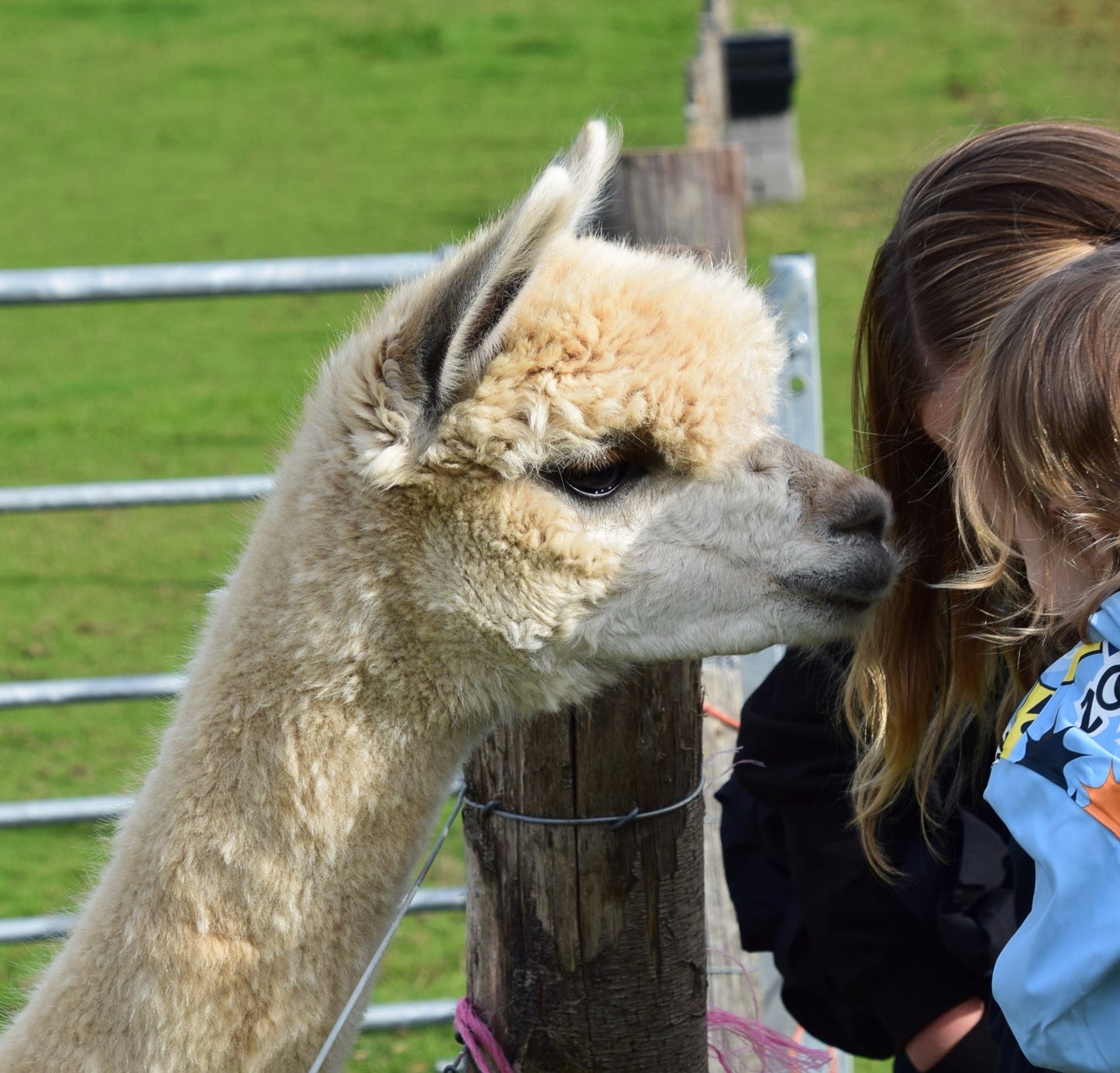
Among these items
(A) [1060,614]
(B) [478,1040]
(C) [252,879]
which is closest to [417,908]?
(B) [478,1040]

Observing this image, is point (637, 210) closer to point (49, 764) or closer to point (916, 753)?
point (916, 753)

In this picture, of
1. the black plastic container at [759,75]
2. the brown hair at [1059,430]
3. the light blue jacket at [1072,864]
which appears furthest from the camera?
the black plastic container at [759,75]

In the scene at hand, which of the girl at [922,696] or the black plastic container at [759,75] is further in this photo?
the black plastic container at [759,75]

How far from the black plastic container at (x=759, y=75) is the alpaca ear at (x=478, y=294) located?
1006cm

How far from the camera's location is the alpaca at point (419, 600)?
163 centimetres

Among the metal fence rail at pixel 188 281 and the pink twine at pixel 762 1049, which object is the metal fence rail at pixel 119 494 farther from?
the pink twine at pixel 762 1049

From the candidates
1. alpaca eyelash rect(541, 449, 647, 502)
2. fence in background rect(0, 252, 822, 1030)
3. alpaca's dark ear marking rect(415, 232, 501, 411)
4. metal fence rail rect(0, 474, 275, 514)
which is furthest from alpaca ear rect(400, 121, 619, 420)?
metal fence rail rect(0, 474, 275, 514)

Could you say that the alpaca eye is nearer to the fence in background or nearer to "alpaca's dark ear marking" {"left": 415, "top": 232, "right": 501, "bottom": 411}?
"alpaca's dark ear marking" {"left": 415, "top": 232, "right": 501, "bottom": 411}

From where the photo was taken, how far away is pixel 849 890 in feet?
6.87

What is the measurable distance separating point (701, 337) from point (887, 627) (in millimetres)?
583

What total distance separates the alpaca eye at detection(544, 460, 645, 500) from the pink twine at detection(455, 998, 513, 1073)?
73 cm

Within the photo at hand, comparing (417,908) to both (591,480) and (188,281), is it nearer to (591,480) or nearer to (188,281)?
(188,281)

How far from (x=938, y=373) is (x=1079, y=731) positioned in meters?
0.78

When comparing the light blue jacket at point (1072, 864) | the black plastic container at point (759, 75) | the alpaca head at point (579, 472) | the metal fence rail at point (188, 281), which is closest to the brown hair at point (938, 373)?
the alpaca head at point (579, 472)
